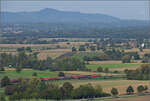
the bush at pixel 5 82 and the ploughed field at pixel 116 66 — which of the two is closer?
the bush at pixel 5 82

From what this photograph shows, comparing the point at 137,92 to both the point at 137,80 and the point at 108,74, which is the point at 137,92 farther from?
the point at 108,74

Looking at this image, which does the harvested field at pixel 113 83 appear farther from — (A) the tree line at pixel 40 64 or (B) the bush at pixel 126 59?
(B) the bush at pixel 126 59

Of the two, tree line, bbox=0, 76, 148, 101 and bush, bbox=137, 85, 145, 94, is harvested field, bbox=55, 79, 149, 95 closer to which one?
tree line, bbox=0, 76, 148, 101

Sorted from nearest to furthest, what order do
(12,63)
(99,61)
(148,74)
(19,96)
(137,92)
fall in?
1. (19,96)
2. (137,92)
3. (148,74)
4. (12,63)
5. (99,61)

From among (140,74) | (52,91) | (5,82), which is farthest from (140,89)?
(5,82)

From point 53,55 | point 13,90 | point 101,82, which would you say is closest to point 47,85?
point 13,90

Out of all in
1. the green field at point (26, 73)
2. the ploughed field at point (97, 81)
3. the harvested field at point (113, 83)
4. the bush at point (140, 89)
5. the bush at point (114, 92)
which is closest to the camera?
the bush at point (114, 92)

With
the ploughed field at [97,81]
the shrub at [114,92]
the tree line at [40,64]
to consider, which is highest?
the tree line at [40,64]

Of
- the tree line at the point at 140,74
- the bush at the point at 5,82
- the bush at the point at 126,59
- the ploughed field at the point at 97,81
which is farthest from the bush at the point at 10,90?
the bush at the point at 126,59

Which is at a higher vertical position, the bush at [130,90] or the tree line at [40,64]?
the tree line at [40,64]

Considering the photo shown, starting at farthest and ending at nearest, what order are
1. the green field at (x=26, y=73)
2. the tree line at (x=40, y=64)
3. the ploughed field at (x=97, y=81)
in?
1. the tree line at (x=40, y=64)
2. the green field at (x=26, y=73)
3. the ploughed field at (x=97, y=81)

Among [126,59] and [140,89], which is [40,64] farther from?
[140,89]
